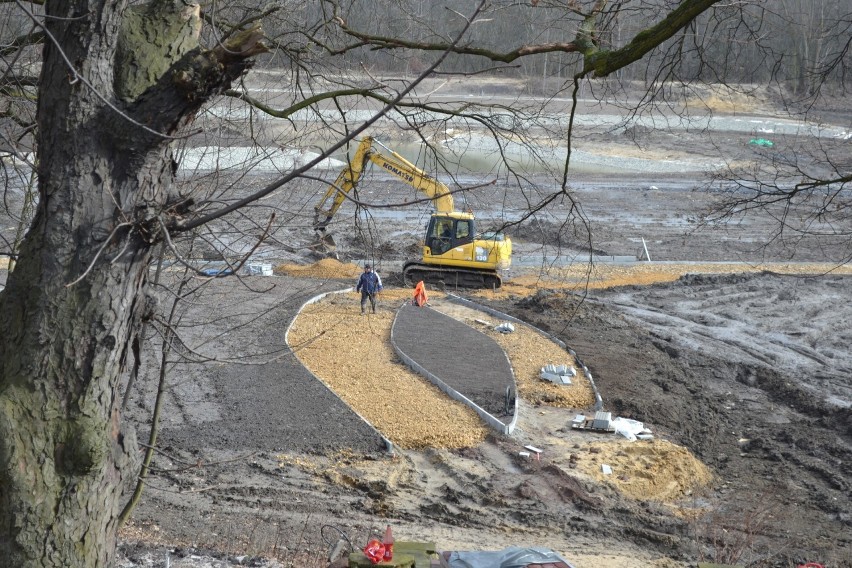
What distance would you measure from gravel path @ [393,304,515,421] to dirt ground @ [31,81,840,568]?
1.35ft

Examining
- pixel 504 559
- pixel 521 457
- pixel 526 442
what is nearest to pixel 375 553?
pixel 504 559

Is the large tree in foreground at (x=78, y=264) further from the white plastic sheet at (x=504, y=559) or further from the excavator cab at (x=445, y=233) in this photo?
the excavator cab at (x=445, y=233)

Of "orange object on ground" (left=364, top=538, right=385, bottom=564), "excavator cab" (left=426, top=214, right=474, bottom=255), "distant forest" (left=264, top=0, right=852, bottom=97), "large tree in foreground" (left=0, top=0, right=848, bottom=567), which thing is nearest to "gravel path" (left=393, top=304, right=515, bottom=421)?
"excavator cab" (left=426, top=214, right=474, bottom=255)

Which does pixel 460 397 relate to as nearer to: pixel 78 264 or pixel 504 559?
pixel 504 559

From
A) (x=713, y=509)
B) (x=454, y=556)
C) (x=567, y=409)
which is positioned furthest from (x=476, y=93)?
(x=454, y=556)

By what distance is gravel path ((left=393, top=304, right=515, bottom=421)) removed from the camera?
628 inches

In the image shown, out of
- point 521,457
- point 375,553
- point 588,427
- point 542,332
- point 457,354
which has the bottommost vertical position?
point 521,457

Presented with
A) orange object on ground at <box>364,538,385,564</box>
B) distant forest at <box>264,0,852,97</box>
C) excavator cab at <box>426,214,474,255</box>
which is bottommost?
orange object on ground at <box>364,538,385,564</box>

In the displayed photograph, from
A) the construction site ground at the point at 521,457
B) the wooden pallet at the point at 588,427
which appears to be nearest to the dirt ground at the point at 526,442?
the construction site ground at the point at 521,457

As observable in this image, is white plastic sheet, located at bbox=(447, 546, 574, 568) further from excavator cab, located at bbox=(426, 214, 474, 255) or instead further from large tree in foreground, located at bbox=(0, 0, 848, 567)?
excavator cab, located at bbox=(426, 214, 474, 255)

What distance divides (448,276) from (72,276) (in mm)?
20453

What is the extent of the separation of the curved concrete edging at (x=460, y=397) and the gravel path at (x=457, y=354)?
155 mm

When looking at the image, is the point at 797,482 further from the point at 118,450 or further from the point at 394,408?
the point at 118,450

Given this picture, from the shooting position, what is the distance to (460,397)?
50.7ft
